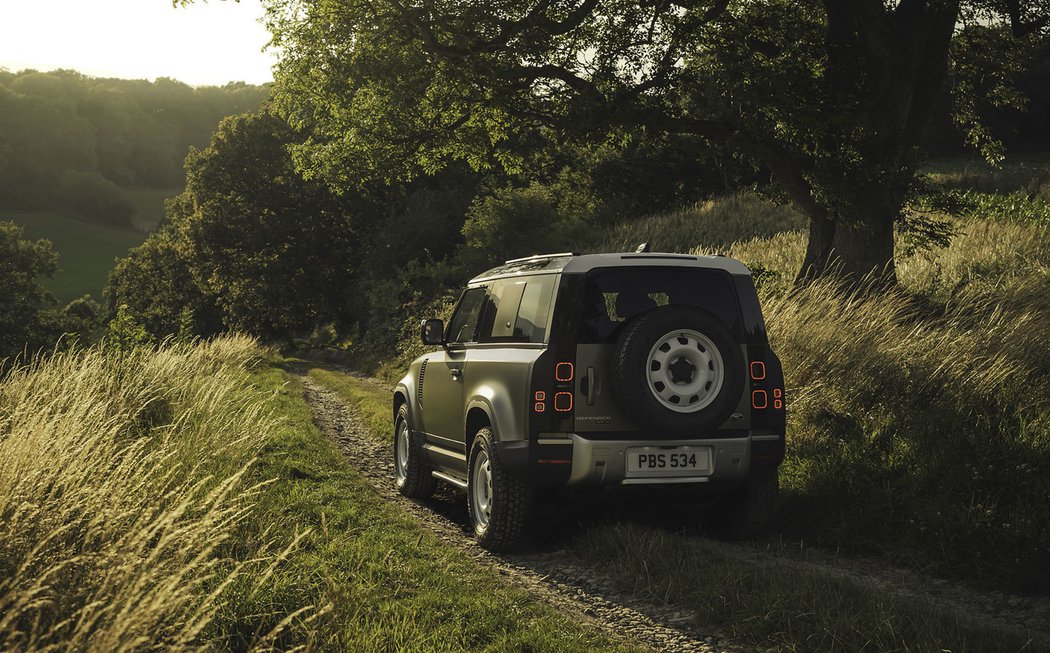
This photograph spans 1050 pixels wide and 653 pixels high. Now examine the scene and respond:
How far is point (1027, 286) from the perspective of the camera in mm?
11852

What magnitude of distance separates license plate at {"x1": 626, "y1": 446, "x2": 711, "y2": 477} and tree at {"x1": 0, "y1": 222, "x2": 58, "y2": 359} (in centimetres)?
4252

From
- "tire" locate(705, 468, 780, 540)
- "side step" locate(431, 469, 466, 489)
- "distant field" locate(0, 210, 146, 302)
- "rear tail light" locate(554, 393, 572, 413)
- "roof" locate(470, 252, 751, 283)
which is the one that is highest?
"roof" locate(470, 252, 751, 283)

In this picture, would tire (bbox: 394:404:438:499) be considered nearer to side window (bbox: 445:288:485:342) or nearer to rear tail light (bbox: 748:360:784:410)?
side window (bbox: 445:288:485:342)

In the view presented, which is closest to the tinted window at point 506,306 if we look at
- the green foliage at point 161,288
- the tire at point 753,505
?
the tire at point 753,505

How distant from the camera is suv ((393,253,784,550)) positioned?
21.6 ft

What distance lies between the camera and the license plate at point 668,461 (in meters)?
6.70

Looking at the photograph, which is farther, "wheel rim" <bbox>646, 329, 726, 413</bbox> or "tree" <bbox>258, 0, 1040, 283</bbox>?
"tree" <bbox>258, 0, 1040, 283</bbox>

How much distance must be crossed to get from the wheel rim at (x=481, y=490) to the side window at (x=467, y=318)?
1.29 meters

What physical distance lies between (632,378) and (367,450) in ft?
22.5

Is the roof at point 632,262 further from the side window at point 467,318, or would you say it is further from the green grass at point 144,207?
the green grass at point 144,207

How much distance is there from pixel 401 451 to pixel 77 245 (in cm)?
10325

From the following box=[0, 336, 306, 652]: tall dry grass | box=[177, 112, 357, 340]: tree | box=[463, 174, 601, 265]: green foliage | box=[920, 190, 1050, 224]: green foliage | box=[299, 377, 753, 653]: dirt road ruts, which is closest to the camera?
box=[0, 336, 306, 652]: tall dry grass

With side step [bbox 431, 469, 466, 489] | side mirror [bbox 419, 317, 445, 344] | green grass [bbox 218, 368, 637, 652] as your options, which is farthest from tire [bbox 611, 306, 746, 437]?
side mirror [bbox 419, 317, 445, 344]

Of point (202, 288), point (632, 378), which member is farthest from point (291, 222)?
point (632, 378)
